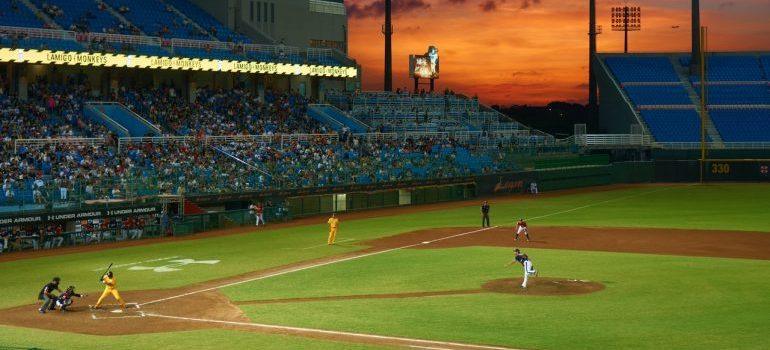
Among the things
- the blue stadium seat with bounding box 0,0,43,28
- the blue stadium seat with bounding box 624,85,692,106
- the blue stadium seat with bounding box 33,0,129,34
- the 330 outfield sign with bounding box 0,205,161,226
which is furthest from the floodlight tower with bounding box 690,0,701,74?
the 330 outfield sign with bounding box 0,205,161,226

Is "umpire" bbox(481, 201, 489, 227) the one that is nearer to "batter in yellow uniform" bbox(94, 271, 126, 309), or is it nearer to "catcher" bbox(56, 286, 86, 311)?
"batter in yellow uniform" bbox(94, 271, 126, 309)

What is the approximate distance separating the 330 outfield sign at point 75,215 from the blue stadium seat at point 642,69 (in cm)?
5961

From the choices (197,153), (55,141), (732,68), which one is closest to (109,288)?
(55,141)

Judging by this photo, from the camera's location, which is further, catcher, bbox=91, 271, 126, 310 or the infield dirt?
catcher, bbox=91, 271, 126, 310

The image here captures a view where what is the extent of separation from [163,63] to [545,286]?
3741 cm

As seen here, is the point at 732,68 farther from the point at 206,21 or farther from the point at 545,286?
the point at 545,286

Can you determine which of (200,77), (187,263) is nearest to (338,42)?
(200,77)

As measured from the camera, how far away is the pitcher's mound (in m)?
25.8

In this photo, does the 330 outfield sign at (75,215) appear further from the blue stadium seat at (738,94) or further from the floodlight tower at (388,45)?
the blue stadium seat at (738,94)

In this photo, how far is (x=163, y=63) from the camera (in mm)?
57188

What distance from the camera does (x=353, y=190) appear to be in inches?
2142

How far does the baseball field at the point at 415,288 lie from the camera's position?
802 inches

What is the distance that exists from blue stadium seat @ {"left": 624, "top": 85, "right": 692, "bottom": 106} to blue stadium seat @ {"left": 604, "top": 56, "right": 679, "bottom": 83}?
140cm

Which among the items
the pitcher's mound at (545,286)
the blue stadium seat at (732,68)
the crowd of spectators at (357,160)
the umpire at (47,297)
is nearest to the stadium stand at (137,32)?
the crowd of spectators at (357,160)
